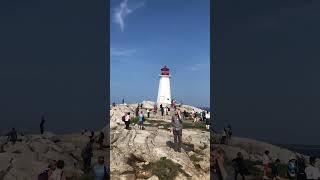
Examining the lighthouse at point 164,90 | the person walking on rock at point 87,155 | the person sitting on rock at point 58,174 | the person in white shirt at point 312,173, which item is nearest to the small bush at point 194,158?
the person walking on rock at point 87,155

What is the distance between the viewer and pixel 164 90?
80062mm

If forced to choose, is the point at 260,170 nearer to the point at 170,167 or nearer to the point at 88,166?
the point at 170,167

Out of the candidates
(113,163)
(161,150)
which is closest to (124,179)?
(113,163)

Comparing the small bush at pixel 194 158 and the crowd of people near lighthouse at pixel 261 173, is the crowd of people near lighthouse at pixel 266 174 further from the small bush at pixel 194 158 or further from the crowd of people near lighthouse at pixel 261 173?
the small bush at pixel 194 158

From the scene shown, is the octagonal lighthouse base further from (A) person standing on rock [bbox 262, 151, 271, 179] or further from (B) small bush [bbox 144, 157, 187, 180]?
(A) person standing on rock [bbox 262, 151, 271, 179]

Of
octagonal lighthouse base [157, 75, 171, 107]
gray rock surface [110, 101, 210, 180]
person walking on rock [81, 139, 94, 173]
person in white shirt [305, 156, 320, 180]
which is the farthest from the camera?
octagonal lighthouse base [157, 75, 171, 107]

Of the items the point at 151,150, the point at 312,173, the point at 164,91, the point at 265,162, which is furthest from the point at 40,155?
the point at 164,91

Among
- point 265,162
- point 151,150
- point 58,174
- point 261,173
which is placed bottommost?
point 261,173

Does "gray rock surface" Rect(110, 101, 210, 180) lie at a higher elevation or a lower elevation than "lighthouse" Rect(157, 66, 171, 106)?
lower

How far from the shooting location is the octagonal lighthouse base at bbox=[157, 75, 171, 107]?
7988 centimetres

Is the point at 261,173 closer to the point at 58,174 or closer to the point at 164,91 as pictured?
the point at 58,174

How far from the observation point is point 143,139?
1329 inches

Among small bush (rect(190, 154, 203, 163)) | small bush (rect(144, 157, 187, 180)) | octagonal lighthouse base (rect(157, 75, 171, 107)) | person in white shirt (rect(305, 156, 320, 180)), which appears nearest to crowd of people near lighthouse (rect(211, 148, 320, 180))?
person in white shirt (rect(305, 156, 320, 180))

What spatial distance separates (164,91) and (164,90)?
0.22 m
